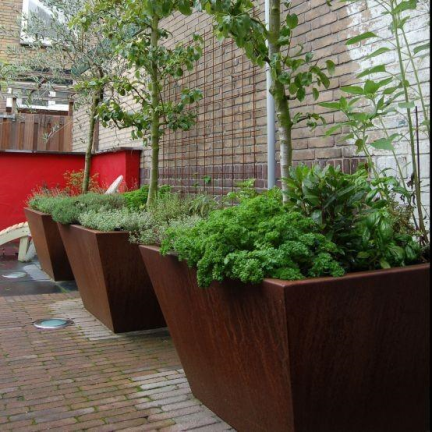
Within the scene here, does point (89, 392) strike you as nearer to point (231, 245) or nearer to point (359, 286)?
point (231, 245)

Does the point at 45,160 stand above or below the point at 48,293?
above

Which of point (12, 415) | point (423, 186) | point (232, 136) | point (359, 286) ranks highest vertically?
point (232, 136)

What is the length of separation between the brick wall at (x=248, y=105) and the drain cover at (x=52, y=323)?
214cm

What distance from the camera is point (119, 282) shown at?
432cm

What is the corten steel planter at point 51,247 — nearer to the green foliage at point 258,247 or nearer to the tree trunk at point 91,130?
the tree trunk at point 91,130

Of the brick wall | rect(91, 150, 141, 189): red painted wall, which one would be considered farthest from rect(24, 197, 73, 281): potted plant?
the brick wall

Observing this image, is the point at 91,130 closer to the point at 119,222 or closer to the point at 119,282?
the point at 119,222

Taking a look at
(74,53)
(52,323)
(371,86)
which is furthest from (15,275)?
(371,86)

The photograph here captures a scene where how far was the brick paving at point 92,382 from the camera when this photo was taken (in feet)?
9.16

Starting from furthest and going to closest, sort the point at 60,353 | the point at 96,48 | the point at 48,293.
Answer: the point at 96,48, the point at 48,293, the point at 60,353

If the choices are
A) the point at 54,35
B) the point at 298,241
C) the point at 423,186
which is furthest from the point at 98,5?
the point at 298,241

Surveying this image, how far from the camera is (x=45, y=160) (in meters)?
10.4

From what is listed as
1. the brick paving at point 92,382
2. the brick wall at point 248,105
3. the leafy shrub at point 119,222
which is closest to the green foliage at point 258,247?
the brick paving at point 92,382

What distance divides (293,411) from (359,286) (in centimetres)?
55
